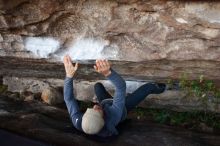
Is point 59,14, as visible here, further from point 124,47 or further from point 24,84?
point 24,84

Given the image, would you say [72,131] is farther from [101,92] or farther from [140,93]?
[140,93]

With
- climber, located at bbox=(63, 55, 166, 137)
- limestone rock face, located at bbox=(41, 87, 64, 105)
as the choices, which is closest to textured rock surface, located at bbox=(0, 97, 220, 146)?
climber, located at bbox=(63, 55, 166, 137)

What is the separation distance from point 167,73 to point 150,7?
49.0 inches

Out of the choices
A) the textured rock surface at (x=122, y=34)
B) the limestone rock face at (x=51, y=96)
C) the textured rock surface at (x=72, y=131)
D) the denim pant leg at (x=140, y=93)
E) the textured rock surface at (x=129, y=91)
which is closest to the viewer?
the textured rock surface at (x=122, y=34)

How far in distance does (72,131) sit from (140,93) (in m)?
0.98

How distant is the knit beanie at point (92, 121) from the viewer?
4.23 metres

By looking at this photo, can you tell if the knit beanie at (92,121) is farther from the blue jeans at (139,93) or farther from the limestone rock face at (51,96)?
the limestone rock face at (51,96)

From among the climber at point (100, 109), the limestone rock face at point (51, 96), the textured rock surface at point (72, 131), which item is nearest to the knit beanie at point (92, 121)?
the climber at point (100, 109)

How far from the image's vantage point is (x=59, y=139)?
473 cm

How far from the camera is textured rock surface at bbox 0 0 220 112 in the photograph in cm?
416

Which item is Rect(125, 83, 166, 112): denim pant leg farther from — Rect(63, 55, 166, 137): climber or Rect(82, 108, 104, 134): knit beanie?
Rect(82, 108, 104, 134): knit beanie

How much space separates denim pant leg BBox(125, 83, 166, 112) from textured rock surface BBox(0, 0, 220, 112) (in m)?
0.14

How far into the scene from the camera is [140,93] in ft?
17.0

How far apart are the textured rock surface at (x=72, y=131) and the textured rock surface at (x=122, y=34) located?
0.68 m
